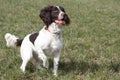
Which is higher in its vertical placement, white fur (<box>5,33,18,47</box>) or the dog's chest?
the dog's chest

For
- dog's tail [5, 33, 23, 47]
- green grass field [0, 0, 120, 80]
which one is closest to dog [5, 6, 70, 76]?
green grass field [0, 0, 120, 80]

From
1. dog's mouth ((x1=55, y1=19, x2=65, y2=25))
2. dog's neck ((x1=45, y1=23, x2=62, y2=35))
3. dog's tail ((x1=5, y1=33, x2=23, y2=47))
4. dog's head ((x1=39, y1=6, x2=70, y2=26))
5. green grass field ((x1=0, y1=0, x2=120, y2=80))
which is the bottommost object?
green grass field ((x1=0, y1=0, x2=120, y2=80))

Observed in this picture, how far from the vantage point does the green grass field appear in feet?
21.7

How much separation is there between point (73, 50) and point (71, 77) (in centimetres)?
228

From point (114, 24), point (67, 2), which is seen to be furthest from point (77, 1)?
point (114, 24)

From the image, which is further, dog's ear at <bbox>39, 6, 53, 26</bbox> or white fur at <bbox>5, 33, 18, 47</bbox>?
white fur at <bbox>5, 33, 18, 47</bbox>

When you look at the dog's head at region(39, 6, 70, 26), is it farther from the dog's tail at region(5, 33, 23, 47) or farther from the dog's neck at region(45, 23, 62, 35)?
the dog's tail at region(5, 33, 23, 47)

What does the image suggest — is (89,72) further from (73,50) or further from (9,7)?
(9,7)

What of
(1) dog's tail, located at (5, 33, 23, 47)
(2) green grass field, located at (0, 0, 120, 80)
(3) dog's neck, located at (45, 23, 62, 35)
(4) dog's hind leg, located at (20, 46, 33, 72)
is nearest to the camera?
(3) dog's neck, located at (45, 23, 62, 35)

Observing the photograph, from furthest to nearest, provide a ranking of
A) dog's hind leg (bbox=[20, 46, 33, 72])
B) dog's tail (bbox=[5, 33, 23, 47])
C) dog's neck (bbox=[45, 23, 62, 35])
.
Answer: dog's tail (bbox=[5, 33, 23, 47]) → dog's hind leg (bbox=[20, 46, 33, 72]) → dog's neck (bbox=[45, 23, 62, 35])

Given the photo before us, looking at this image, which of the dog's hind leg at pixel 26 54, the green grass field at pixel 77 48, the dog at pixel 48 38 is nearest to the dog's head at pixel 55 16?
the dog at pixel 48 38

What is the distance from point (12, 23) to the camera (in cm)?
1243

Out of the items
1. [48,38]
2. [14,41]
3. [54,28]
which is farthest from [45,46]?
[14,41]

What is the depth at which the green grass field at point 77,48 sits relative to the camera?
21.7 ft
